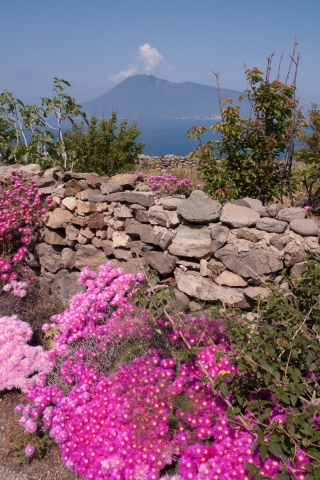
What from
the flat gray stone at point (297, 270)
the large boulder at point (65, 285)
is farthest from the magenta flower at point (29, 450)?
the flat gray stone at point (297, 270)

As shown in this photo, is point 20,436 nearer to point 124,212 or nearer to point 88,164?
point 124,212

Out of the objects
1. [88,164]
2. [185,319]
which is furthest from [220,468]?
[88,164]

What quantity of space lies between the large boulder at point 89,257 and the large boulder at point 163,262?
0.95 metres

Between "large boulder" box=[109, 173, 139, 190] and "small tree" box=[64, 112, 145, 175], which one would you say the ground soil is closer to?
"large boulder" box=[109, 173, 139, 190]

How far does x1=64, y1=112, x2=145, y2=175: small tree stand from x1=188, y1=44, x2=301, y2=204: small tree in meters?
3.21

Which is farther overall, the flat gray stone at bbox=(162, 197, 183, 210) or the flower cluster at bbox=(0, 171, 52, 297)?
the flower cluster at bbox=(0, 171, 52, 297)

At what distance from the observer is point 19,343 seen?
12.8 ft

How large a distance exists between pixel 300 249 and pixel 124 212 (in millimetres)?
2117

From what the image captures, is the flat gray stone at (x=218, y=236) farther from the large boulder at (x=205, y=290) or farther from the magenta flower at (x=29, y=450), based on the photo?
the magenta flower at (x=29, y=450)

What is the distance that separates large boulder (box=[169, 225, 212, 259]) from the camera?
4.05 meters

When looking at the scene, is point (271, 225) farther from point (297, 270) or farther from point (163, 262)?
point (163, 262)

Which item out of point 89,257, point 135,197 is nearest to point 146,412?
point 135,197

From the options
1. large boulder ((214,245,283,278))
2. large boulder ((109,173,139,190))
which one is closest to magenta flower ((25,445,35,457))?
large boulder ((214,245,283,278))

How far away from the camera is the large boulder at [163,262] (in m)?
4.27
